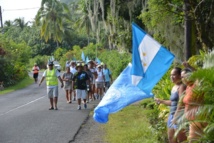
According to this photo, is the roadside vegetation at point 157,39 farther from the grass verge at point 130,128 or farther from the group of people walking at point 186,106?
the group of people walking at point 186,106

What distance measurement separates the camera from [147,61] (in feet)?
24.0

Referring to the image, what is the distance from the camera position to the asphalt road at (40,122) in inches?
360

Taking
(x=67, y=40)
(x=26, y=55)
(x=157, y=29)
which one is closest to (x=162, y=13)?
(x=157, y=29)

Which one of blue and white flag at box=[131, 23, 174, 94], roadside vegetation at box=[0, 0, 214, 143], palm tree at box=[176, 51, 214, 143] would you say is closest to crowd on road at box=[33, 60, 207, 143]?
palm tree at box=[176, 51, 214, 143]

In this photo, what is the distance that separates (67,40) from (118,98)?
5425 centimetres

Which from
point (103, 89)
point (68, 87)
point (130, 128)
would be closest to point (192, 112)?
point (130, 128)

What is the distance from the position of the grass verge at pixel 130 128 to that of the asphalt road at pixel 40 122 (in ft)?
2.80

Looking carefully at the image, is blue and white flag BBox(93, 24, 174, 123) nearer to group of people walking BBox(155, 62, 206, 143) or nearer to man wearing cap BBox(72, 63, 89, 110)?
group of people walking BBox(155, 62, 206, 143)

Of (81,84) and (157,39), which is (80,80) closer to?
(81,84)

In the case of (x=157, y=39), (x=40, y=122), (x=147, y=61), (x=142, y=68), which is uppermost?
(x=157, y=39)

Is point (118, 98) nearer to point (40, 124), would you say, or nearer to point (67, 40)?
point (40, 124)

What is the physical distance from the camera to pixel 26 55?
3606 centimetres

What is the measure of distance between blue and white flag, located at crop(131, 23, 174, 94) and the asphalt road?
2414mm

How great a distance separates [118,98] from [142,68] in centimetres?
97
